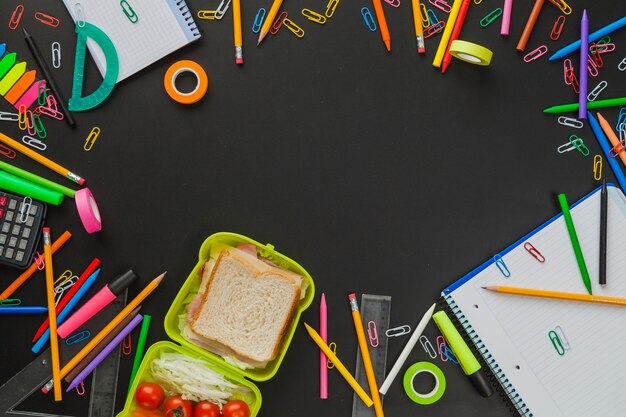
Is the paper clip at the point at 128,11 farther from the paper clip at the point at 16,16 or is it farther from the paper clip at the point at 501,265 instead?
the paper clip at the point at 501,265

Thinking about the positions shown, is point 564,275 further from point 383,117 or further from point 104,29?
point 104,29

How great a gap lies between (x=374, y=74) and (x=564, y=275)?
2.24ft

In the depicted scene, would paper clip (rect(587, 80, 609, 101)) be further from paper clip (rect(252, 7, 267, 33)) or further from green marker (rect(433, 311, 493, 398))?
paper clip (rect(252, 7, 267, 33))

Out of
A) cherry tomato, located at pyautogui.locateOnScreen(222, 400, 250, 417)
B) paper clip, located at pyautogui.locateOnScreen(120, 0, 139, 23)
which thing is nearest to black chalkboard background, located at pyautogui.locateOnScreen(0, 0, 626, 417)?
paper clip, located at pyautogui.locateOnScreen(120, 0, 139, 23)

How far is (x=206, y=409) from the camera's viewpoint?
1.41 m

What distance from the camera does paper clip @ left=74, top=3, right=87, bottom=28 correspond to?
1.51 meters

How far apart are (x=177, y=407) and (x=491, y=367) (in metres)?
0.76

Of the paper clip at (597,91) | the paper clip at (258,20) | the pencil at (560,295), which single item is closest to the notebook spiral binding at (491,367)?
the pencil at (560,295)

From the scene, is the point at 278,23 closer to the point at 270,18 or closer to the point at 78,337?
the point at 270,18

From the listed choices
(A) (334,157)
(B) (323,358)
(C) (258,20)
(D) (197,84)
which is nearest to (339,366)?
(B) (323,358)

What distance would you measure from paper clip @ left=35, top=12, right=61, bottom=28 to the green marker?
47.0 inches

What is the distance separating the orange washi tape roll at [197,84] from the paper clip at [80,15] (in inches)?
9.4

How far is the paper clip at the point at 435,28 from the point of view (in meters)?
1.53

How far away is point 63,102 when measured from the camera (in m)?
1.52
